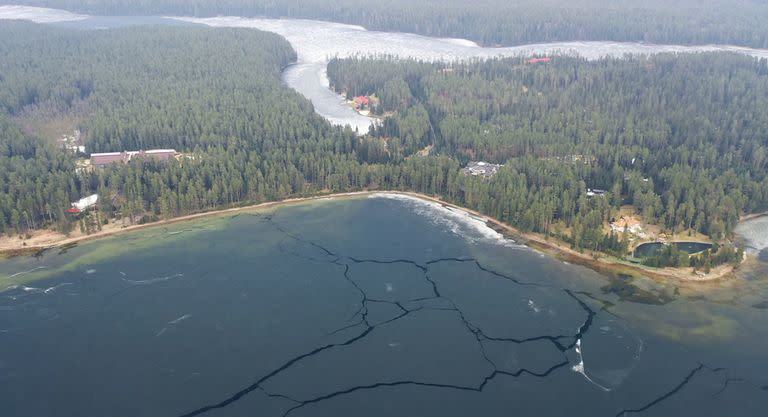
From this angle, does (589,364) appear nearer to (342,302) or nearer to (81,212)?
(342,302)

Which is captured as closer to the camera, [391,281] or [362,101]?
[391,281]

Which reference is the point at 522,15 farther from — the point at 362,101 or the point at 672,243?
the point at 672,243

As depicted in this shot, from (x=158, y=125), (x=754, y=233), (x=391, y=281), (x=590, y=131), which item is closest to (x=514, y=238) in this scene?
(x=391, y=281)

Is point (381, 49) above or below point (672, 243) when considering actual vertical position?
above

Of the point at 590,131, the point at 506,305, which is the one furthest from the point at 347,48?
the point at 506,305

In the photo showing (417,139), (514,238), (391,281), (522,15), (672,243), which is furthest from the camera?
(522,15)

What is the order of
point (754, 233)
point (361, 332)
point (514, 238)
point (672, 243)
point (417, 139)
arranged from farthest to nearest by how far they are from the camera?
point (417, 139) < point (754, 233) < point (514, 238) < point (672, 243) < point (361, 332)

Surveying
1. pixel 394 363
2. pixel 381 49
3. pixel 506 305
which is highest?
pixel 381 49

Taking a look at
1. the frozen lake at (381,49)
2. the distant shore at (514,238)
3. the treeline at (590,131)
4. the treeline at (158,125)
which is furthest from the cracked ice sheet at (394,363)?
the frozen lake at (381,49)
